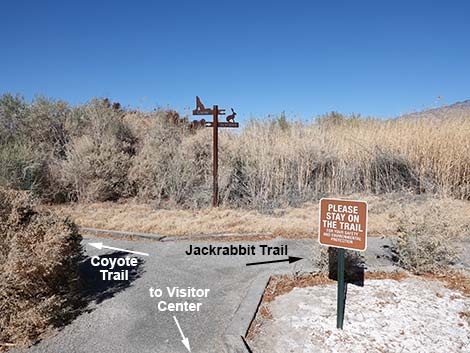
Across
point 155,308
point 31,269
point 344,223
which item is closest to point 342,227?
point 344,223

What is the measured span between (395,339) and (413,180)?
7.71 meters

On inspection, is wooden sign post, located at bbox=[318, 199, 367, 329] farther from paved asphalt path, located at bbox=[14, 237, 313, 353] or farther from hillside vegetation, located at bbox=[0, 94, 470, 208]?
hillside vegetation, located at bbox=[0, 94, 470, 208]

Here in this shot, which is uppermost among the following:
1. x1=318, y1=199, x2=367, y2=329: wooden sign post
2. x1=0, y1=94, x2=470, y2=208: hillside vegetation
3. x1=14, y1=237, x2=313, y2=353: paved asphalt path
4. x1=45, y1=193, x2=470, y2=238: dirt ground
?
x1=0, y1=94, x2=470, y2=208: hillside vegetation

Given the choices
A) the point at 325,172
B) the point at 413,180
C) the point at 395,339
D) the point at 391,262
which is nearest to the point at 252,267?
the point at 391,262

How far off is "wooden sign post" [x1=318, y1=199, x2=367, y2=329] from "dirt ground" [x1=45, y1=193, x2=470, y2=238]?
2926mm

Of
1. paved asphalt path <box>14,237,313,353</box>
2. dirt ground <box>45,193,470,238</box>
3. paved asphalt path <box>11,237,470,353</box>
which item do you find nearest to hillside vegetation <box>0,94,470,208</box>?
dirt ground <box>45,193,470,238</box>

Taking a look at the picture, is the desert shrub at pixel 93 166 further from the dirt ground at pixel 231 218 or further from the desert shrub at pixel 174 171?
the dirt ground at pixel 231 218

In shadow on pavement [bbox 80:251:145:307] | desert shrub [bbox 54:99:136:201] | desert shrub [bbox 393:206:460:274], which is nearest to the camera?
shadow on pavement [bbox 80:251:145:307]

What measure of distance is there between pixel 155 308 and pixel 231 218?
3.56m

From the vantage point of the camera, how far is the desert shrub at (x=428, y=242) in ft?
13.1

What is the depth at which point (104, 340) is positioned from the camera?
9.61 ft

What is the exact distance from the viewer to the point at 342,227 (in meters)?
2.86

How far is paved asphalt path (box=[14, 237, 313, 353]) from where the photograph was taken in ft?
9.42

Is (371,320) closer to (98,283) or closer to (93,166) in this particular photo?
(98,283)
